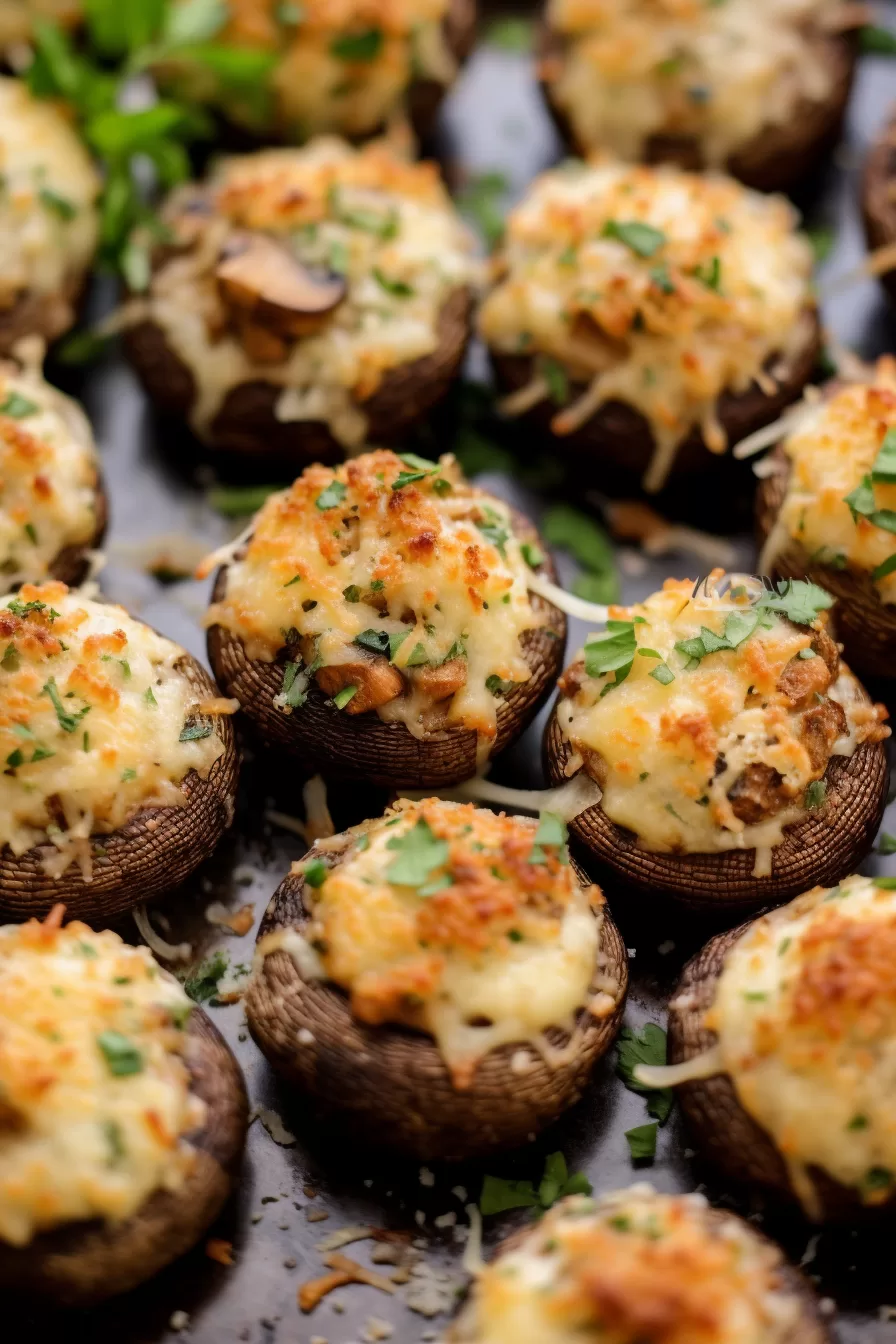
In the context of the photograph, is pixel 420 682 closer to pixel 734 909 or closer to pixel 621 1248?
pixel 734 909

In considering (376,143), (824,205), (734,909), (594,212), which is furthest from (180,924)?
(824,205)

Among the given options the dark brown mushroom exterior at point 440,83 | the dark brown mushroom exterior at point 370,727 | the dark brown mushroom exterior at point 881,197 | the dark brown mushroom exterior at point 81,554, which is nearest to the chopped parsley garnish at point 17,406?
the dark brown mushroom exterior at point 81,554

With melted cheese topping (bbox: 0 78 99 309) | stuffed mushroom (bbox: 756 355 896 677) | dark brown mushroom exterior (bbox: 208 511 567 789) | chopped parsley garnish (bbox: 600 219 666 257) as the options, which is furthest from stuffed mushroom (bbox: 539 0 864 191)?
dark brown mushroom exterior (bbox: 208 511 567 789)

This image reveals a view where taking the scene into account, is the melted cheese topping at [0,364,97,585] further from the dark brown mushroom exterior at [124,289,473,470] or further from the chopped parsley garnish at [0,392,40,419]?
the dark brown mushroom exterior at [124,289,473,470]

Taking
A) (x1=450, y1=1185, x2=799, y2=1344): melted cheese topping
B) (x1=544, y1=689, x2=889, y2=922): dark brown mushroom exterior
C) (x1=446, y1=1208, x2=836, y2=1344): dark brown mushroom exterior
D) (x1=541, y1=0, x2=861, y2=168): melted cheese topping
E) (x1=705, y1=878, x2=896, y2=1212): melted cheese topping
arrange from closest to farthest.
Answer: (x1=450, y1=1185, x2=799, y2=1344): melted cheese topping → (x1=446, y1=1208, x2=836, y2=1344): dark brown mushroom exterior → (x1=705, y1=878, x2=896, y2=1212): melted cheese topping → (x1=544, y1=689, x2=889, y2=922): dark brown mushroom exterior → (x1=541, y1=0, x2=861, y2=168): melted cheese topping

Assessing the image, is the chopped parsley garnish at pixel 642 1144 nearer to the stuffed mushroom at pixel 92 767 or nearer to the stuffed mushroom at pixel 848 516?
the stuffed mushroom at pixel 92 767

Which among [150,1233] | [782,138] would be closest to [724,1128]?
[150,1233]
